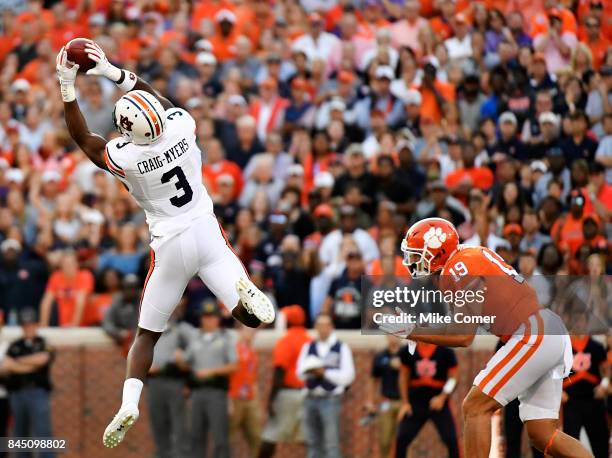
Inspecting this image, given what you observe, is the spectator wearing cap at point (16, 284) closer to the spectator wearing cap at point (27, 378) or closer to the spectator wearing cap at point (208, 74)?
the spectator wearing cap at point (27, 378)

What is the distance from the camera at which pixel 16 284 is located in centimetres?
1470

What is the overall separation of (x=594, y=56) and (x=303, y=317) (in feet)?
15.7

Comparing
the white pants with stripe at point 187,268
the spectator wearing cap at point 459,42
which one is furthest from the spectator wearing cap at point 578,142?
the white pants with stripe at point 187,268

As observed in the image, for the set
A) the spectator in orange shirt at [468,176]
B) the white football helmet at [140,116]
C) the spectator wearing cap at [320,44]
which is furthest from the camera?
the spectator wearing cap at [320,44]

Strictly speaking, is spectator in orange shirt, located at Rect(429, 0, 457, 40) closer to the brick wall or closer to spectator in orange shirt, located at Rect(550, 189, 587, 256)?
spectator in orange shirt, located at Rect(550, 189, 587, 256)

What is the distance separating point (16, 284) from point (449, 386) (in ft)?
16.4

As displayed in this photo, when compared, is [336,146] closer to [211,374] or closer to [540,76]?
[540,76]

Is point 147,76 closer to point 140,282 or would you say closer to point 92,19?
point 92,19

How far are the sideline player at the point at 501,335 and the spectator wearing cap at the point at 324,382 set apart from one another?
434 cm

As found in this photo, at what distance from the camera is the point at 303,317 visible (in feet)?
45.6

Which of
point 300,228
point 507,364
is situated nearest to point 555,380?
point 507,364

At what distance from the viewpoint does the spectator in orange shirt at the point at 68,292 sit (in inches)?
573

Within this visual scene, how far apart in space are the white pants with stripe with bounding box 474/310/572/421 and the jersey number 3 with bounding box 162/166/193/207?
245 centimetres

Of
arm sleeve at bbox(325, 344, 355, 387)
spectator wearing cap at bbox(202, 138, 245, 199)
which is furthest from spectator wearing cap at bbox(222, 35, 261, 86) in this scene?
arm sleeve at bbox(325, 344, 355, 387)
